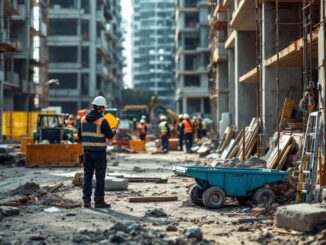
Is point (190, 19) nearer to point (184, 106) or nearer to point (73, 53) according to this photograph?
point (184, 106)

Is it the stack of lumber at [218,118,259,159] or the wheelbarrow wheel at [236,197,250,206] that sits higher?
the stack of lumber at [218,118,259,159]

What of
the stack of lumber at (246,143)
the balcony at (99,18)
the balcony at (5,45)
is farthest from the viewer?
the balcony at (99,18)

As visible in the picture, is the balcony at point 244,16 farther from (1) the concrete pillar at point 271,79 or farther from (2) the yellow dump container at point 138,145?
(2) the yellow dump container at point 138,145

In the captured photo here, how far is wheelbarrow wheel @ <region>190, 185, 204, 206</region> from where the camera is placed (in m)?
11.5

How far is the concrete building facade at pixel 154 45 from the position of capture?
528 feet

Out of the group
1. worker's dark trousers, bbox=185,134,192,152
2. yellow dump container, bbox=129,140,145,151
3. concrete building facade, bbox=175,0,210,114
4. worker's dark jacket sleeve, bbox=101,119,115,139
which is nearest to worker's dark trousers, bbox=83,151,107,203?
worker's dark jacket sleeve, bbox=101,119,115,139

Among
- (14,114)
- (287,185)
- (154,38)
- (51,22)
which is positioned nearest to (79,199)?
(287,185)

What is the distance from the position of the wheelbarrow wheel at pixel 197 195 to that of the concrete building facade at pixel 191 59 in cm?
7140

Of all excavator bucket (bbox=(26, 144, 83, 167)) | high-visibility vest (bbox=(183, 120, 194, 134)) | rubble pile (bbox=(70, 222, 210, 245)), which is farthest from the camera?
high-visibility vest (bbox=(183, 120, 194, 134))

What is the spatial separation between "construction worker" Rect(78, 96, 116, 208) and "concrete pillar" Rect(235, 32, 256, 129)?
15.7 m

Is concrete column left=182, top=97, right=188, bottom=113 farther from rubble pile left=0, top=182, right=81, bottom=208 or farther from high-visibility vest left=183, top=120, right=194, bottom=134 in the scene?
rubble pile left=0, top=182, right=81, bottom=208

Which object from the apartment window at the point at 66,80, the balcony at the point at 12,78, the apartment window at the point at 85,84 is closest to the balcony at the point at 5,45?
the balcony at the point at 12,78

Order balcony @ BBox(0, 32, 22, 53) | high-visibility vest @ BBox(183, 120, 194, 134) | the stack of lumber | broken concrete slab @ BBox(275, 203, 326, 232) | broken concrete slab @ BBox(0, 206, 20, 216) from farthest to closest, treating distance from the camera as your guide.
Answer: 1. balcony @ BBox(0, 32, 22, 53)
2. high-visibility vest @ BBox(183, 120, 194, 134)
3. the stack of lumber
4. broken concrete slab @ BBox(0, 206, 20, 216)
5. broken concrete slab @ BBox(275, 203, 326, 232)

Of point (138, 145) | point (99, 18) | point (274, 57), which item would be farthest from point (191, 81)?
point (274, 57)
